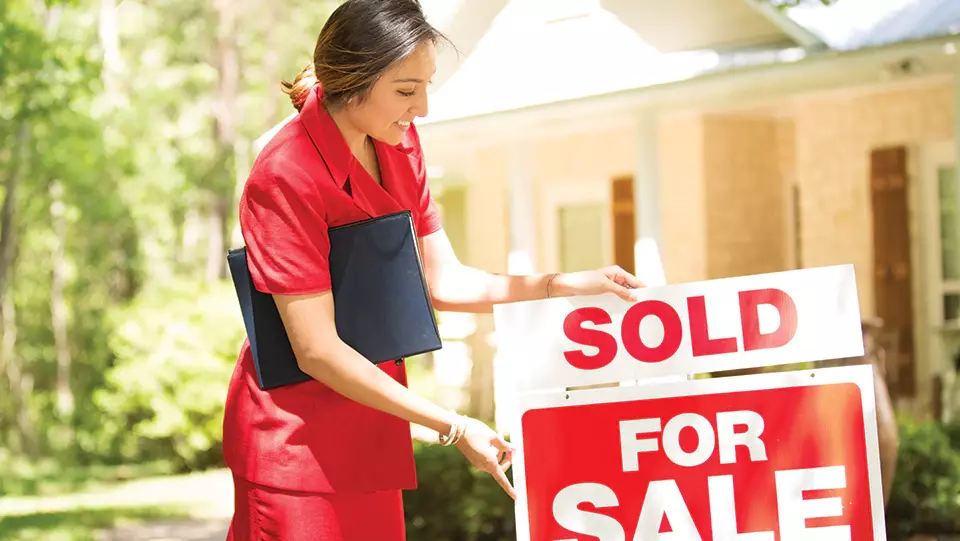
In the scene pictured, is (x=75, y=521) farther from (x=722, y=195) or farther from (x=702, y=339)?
(x=702, y=339)

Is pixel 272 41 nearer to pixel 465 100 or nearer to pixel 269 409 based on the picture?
pixel 465 100

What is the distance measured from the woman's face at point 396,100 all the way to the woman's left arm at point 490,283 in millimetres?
439

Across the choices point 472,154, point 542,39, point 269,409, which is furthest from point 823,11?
point 269,409

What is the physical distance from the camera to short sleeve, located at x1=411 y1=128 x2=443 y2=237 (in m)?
3.09

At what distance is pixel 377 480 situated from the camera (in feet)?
9.30

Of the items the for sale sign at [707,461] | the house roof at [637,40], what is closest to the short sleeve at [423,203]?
the for sale sign at [707,461]

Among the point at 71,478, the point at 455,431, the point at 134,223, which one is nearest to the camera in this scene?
the point at 455,431

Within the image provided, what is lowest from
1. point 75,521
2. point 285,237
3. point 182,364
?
point 75,521

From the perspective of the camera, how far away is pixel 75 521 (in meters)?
13.8

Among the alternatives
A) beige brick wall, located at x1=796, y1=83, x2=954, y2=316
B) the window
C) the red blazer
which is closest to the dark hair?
the red blazer

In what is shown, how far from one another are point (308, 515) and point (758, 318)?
1137 mm

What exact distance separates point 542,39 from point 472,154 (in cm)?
416

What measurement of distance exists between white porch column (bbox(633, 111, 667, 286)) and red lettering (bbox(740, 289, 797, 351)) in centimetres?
785

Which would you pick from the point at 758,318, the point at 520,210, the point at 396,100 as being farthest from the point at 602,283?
the point at 520,210
